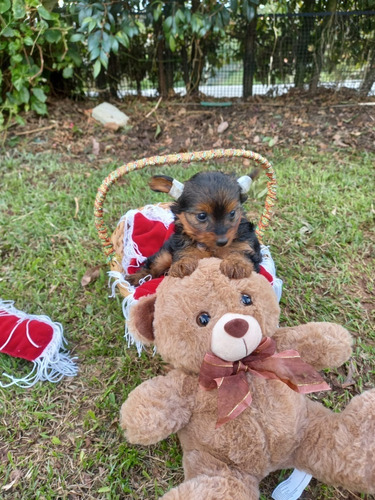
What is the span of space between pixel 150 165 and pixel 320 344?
121 centimetres

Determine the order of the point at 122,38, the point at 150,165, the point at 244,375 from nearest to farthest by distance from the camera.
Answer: the point at 244,375 → the point at 150,165 → the point at 122,38

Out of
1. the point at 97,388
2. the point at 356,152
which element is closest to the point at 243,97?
the point at 356,152

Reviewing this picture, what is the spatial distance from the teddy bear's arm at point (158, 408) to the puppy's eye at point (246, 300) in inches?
14.5

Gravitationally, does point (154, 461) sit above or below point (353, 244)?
below

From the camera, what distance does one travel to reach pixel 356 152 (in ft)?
14.8

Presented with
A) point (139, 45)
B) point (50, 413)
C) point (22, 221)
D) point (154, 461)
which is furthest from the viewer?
point (139, 45)

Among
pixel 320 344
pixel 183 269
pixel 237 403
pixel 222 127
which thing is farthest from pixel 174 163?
pixel 222 127

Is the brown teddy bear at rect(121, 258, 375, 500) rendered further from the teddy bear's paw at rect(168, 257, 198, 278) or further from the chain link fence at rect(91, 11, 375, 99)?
the chain link fence at rect(91, 11, 375, 99)

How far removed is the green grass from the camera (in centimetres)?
187

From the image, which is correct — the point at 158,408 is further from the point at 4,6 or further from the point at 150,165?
the point at 4,6

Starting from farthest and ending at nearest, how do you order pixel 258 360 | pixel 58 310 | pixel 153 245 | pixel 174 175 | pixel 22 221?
pixel 174 175, pixel 22 221, pixel 153 245, pixel 58 310, pixel 258 360

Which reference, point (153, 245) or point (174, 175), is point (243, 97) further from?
point (153, 245)

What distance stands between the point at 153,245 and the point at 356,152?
9.28ft

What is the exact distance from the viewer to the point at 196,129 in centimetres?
526
